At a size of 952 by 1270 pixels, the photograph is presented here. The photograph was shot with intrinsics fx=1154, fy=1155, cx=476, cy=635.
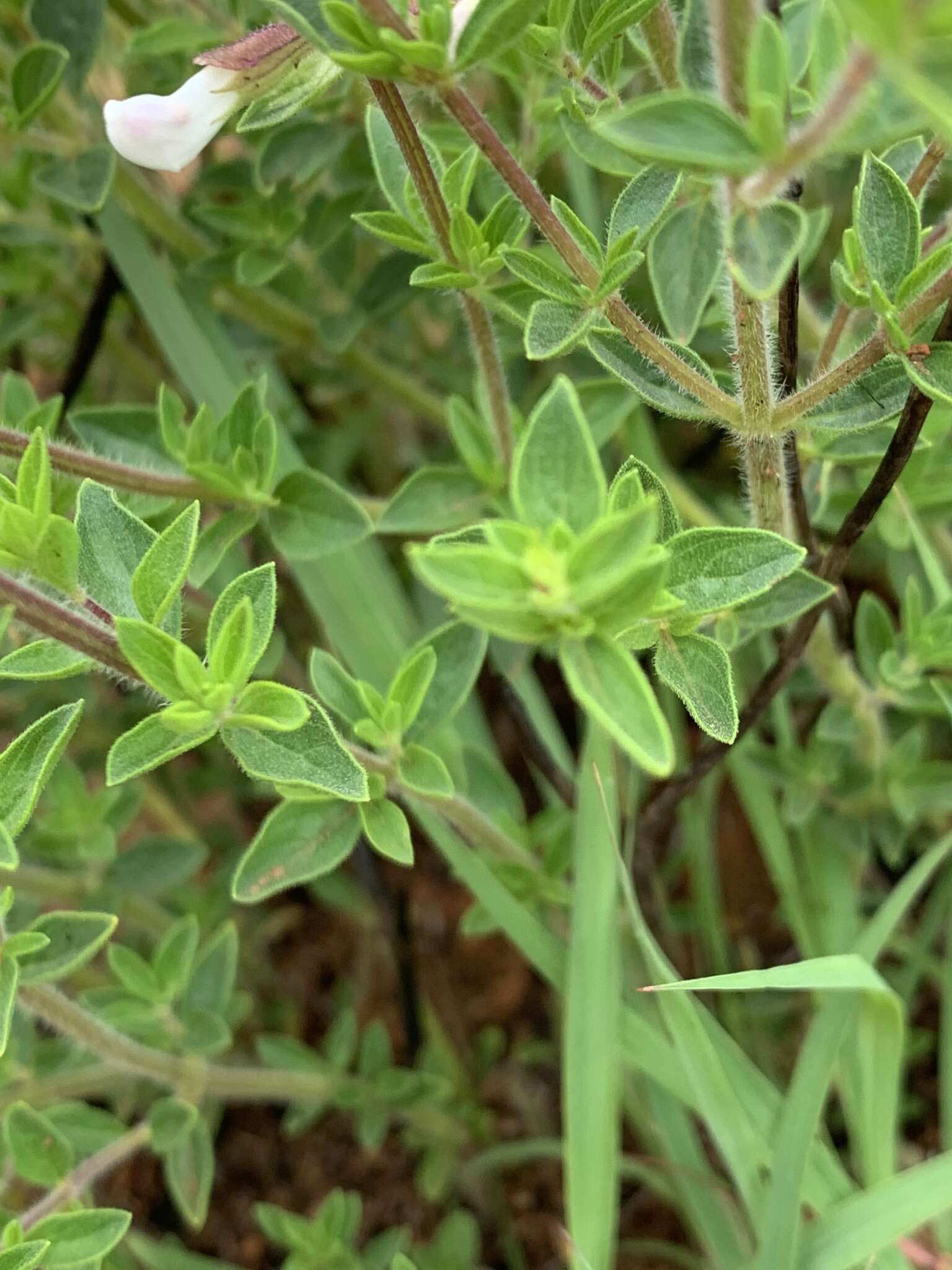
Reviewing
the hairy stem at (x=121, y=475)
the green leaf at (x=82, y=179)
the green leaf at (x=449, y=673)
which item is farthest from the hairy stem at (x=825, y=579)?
the green leaf at (x=82, y=179)

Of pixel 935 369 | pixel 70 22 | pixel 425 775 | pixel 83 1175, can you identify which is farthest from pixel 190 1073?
pixel 70 22

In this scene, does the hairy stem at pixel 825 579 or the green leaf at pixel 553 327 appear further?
the hairy stem at pixel 825 579

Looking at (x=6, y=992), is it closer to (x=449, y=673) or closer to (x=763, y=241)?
(x=449, y=673)

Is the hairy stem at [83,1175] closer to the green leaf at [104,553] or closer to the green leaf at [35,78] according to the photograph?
the green leaf at [104,553]

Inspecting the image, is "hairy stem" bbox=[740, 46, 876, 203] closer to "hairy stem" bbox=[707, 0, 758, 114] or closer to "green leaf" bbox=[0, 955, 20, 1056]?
"hairy stem" bbox=[707, 0, 758, 114]

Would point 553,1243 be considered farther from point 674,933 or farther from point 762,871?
point 762,871

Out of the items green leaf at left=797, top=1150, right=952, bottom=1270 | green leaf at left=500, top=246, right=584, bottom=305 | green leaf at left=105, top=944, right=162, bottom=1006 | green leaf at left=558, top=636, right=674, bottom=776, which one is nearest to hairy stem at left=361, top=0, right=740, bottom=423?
green leaf at left=500, top=246, right=584, bottom=305
